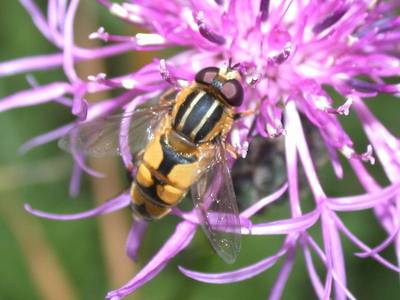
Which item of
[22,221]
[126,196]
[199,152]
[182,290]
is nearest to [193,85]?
[199,152]

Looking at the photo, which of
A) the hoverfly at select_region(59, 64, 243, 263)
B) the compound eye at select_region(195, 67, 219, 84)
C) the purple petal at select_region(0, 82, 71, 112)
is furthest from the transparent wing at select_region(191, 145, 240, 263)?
the purple petal at select_region(0, 82, 71, 112)

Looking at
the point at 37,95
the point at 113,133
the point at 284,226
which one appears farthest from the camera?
the point at 37,95

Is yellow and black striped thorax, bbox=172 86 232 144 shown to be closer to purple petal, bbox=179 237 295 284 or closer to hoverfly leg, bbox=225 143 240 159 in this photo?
hoverfly leg, bbox=225 143 240 159

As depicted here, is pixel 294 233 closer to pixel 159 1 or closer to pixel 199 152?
pixel 199 152

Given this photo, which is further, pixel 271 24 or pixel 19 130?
pixel 19 130

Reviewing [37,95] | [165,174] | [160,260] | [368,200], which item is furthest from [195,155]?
[37,95]

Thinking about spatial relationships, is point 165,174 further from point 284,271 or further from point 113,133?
point 284,271

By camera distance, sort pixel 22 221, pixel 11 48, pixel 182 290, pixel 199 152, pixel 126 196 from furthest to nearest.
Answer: pixel 11 48
pixel 22 221
pixel 182 290
pixel 126 196
pixel 199 152
